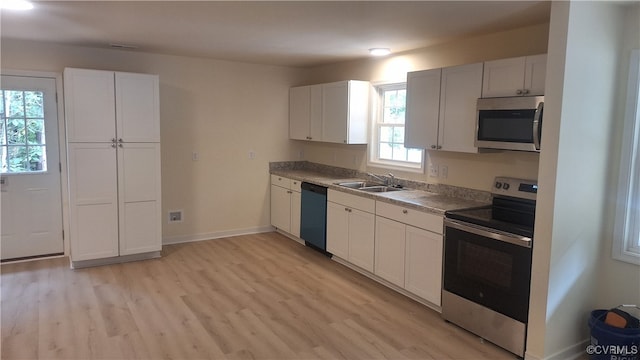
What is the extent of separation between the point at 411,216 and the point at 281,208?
2.52 metres

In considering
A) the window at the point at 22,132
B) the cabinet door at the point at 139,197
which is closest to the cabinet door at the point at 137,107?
the cabinet door at the point at 139,197

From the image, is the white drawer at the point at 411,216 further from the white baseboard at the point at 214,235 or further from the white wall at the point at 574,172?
the white baseboard at the point at 214,235

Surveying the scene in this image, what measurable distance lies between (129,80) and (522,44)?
12.2 ft

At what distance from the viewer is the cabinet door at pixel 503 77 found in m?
3.07

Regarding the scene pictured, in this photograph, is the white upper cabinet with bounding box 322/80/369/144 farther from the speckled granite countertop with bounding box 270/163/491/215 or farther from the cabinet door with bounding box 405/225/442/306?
the cabinet door with bounding box 405/225/442/306

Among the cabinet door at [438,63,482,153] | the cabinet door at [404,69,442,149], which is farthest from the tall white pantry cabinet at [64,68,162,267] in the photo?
the cabinet door at [438,63,482,153]

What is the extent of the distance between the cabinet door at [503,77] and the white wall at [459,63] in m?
0.32

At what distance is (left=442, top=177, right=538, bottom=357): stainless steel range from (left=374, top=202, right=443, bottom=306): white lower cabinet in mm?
123

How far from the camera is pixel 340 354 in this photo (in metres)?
2.95

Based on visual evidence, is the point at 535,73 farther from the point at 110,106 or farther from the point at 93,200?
the point at 93,200

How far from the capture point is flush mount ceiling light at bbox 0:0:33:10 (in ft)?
9.63

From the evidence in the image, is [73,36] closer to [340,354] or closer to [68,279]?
[68,279]

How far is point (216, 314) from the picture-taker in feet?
11.5

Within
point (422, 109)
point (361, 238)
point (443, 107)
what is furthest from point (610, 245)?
point (361, 238)
